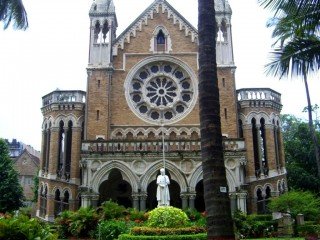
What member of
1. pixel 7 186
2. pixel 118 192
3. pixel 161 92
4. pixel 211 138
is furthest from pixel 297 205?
pixel 7 186

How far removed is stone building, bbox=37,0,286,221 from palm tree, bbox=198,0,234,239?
1911cm

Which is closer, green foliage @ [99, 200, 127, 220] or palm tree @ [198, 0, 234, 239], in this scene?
palm tree @ [198, 0, 234, 239]

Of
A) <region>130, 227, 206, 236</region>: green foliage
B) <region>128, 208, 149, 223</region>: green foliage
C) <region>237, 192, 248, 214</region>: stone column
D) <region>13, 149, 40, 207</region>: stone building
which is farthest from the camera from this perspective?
<region>13, 149, 40, 207</region>: stone building

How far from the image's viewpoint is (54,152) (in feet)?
107

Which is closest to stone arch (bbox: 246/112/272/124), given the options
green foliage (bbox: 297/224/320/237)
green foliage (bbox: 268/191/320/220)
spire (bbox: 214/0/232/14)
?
green foliage (bbox: 268/191/320/220)

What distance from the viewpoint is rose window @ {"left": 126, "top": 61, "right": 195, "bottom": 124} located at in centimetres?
3400

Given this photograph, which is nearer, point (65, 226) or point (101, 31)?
point (65, 226)

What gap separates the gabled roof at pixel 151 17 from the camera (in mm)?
35281

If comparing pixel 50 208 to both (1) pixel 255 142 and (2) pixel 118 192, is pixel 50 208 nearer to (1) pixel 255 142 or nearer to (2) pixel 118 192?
(2) pixel 118 192

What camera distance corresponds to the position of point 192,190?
28.6 meters

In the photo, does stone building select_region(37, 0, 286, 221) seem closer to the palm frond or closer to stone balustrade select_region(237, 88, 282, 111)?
stone balustrade select_region(237, 88, 282, 111)

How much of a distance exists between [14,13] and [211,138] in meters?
13.2

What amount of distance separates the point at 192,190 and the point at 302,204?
6.65 meters

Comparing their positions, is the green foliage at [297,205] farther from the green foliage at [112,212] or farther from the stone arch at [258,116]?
the green foliage at [112,212]
